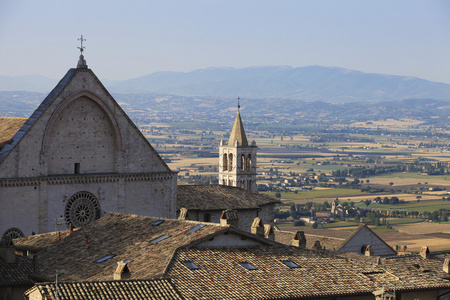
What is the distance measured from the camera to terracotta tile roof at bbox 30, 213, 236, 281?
3456 centimetres

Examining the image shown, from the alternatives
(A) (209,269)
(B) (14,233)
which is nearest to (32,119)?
(B) (14,233)

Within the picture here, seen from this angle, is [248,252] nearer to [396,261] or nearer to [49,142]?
[396,261]

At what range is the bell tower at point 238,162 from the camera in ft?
293

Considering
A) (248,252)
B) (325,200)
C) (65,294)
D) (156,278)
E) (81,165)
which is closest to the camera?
(65,294)

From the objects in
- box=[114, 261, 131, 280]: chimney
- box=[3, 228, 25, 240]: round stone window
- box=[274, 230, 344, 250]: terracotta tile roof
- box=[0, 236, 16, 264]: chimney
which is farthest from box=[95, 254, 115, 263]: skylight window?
box=[274, 230, 344, 250]: terracotta tile roof

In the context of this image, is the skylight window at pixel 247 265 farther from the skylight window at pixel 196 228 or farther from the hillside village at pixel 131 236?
the skylight window at pixel 196 228

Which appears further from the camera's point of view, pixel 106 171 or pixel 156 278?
pixel 106 171

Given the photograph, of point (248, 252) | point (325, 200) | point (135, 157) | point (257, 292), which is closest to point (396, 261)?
point (248, 252)

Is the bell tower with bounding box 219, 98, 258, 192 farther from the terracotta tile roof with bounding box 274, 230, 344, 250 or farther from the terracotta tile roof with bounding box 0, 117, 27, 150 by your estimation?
the terracotta tile roof with bounding box 0, 117, 27, 150

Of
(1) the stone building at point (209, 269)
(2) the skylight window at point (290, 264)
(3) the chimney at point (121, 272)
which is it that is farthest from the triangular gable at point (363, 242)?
(3) the chimney at point (121, 272)

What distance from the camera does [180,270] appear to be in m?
32.1

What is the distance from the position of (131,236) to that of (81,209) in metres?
18.5

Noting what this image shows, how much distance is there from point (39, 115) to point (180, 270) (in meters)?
25.7

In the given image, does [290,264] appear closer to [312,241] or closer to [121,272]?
[121,272]
